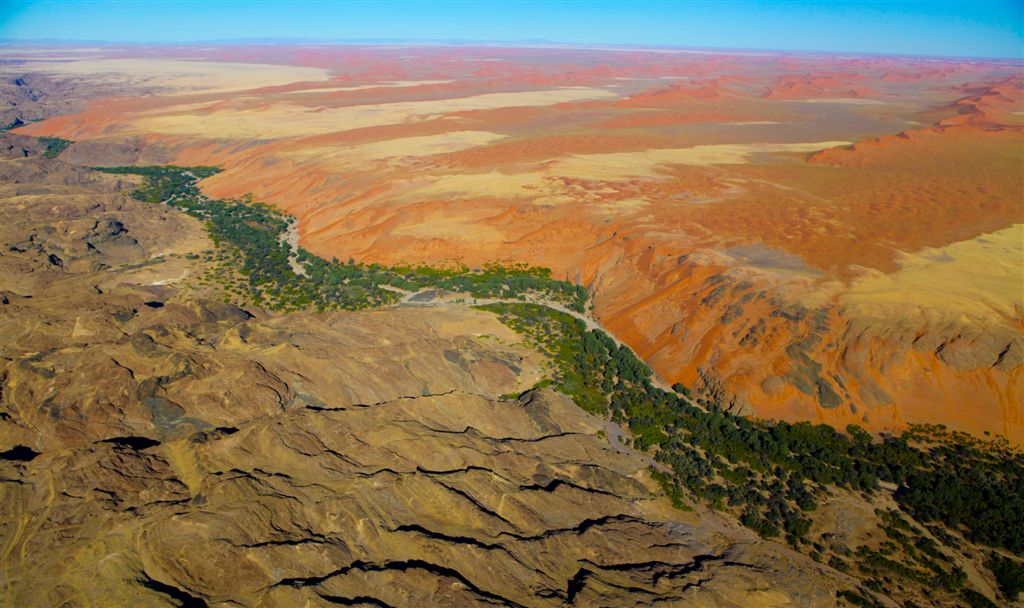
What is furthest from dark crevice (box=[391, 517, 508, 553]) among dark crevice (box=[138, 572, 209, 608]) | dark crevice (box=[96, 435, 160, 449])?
dark crevice (box=[96, 435, 160, 449])

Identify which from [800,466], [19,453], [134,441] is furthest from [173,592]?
[800,466]

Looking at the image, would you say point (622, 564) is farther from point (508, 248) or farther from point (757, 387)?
point (508, 248)

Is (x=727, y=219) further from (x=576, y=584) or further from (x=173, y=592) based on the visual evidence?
(x=173, y=592)

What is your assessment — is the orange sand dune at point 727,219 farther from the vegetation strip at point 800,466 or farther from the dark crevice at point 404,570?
the dark crevice at point 404,570

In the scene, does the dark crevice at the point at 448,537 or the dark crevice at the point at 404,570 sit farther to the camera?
the dark crevice at the point at 448,537

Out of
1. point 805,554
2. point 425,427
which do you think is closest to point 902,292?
point 805,554

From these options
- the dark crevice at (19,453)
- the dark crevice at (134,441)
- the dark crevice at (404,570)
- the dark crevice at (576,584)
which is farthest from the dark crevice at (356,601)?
the dark crevice at (19,453)

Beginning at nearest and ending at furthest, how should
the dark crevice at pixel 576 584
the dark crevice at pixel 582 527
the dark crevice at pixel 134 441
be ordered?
the dark crevice at pixel 576 584
the dark crevice at pixel 582 527
the dark crevice at pixel 134 441
